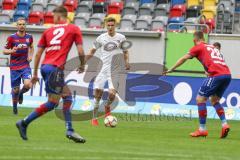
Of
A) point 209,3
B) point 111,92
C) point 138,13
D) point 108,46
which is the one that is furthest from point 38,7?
point 111,92

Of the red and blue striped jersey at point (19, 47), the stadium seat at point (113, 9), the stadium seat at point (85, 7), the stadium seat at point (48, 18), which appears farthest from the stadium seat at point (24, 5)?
the red and blue striped jersey at point (19, 47)

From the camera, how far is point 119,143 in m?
13.6

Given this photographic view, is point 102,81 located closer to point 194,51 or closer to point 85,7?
point 194,51

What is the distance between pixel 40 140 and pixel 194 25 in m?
13.0

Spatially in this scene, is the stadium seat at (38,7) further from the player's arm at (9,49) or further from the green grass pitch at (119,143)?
the green grass pitch at (119,143)

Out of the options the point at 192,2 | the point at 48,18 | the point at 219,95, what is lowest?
the point at 48,18

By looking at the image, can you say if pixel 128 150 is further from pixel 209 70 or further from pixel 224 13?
pixel 224 13

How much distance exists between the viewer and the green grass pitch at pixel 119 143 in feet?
37.9

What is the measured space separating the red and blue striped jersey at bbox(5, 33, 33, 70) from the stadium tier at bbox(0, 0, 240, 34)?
7.96 m

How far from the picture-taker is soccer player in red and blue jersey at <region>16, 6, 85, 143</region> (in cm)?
1327

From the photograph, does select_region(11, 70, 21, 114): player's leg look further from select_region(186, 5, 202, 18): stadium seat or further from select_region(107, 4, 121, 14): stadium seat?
select_region(107, 4, 121, 14): stadium seat

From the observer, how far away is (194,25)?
25625 mm

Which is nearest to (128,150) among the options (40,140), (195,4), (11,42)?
(40,140)

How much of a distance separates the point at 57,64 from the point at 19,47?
7.38 meters
